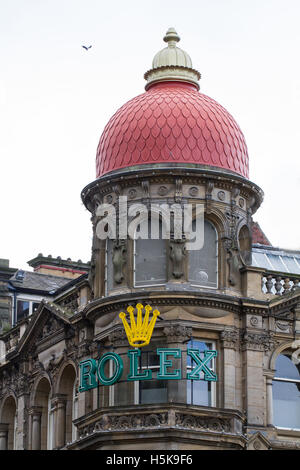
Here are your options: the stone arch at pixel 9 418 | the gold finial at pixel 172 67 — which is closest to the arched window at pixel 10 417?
the stone arch at pixel 9 418

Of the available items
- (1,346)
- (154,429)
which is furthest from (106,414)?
(1,346)

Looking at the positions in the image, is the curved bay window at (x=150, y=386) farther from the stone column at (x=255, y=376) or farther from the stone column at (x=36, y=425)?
the stone column at (x=36, y=425)

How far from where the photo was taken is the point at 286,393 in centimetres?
6988

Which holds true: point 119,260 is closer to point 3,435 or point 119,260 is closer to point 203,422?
point 203,422

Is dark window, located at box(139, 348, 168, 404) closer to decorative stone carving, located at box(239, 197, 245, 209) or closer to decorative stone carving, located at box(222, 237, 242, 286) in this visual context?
decorative stone carving, located at box(222, 237, 242, 286)

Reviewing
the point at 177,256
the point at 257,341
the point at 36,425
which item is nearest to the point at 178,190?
the point at 177,256

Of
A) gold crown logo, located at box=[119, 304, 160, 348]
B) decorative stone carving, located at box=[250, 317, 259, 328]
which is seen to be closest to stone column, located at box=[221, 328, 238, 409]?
decorative stone carving, located at box=[250, 317, 259, 328]

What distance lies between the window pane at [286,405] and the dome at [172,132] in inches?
335

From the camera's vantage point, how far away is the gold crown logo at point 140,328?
66.9 m

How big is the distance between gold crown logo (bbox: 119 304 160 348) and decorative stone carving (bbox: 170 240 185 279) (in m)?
1.90

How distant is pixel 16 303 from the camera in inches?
3278

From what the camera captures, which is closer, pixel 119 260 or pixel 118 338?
pixel 118 338

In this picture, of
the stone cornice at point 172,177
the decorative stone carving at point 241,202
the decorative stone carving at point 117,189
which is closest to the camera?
the stone cornice at point 172,177

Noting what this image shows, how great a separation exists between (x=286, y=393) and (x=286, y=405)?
0.49 m
